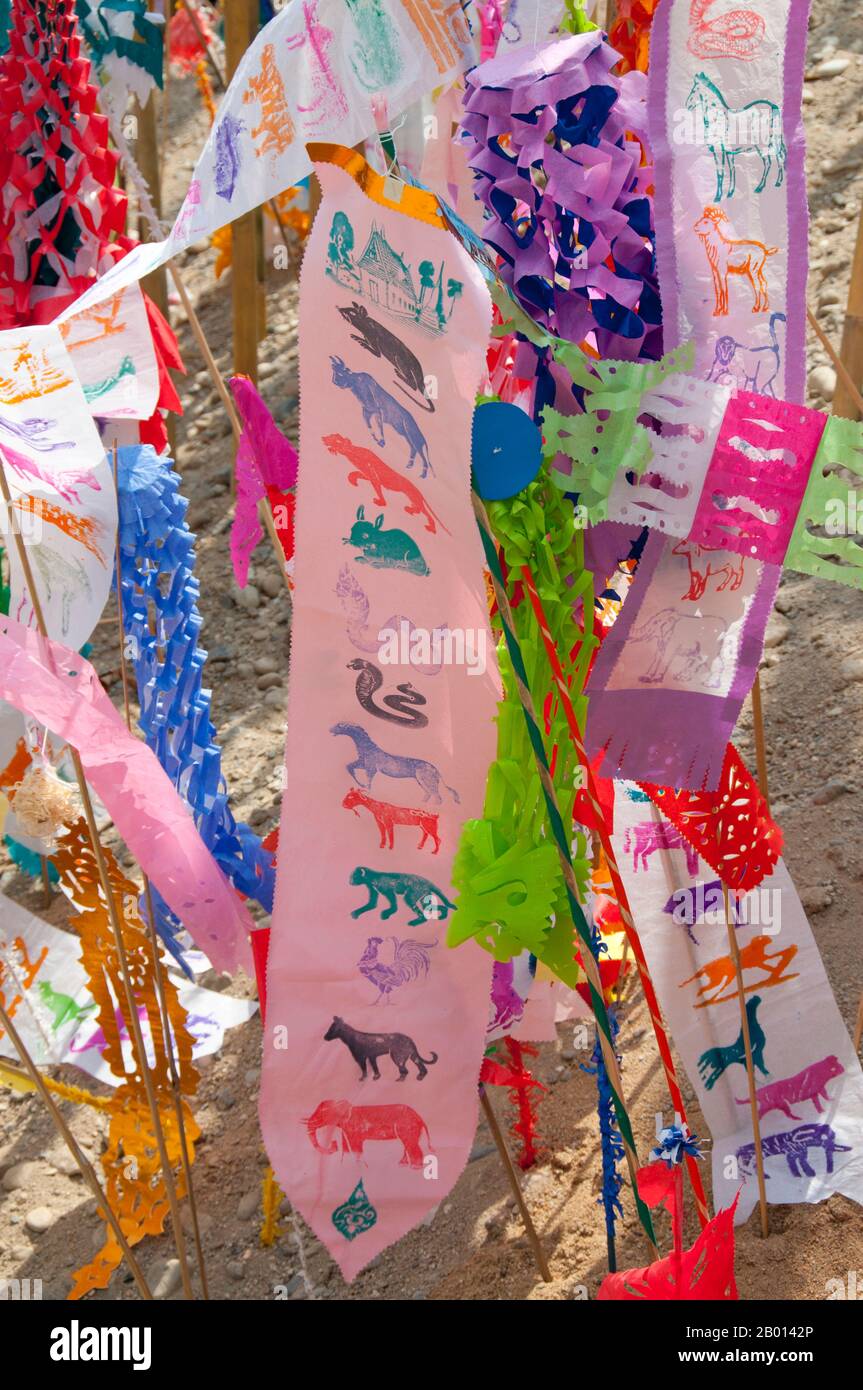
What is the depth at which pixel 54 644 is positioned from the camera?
1.48 metres

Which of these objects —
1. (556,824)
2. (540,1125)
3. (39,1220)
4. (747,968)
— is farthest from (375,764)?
(39,1220)

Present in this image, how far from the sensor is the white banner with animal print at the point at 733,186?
136 centimetres

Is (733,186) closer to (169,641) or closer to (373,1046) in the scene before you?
(169,641)

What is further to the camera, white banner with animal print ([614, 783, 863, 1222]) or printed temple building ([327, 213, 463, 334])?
white banner with animal print ([614, 783, 863, 1222])

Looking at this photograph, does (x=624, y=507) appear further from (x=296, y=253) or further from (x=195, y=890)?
(x=296, y=253)

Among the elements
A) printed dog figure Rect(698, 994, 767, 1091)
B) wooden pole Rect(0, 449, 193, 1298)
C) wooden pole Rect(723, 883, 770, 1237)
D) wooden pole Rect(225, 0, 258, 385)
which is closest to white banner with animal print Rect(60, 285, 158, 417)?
wooden pole Rect(0, 449, 193, 1298)

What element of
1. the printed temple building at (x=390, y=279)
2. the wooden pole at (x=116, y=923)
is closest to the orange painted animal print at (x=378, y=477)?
the printed temple building at (x=390, y=279)

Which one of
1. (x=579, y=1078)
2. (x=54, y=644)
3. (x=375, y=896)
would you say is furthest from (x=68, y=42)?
(x=579, y=1078)

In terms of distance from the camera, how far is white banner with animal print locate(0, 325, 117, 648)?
155 cm

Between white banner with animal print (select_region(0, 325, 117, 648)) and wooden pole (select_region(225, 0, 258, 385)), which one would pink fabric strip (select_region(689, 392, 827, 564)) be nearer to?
white banner with animal print (select_region(0, 325, 117, 648))

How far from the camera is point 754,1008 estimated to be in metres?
1.84

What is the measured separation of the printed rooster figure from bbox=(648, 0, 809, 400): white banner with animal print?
0.59 meters

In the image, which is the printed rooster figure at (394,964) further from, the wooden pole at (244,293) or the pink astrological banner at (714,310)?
the wooden pole at (244,293)

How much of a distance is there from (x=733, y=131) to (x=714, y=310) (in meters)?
0.17
